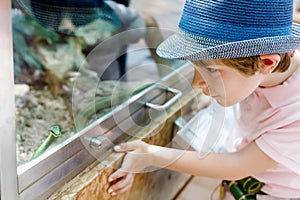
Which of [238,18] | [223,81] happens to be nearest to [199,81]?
[223,81]

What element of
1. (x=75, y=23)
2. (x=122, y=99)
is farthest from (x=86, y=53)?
(x=122, y=99)

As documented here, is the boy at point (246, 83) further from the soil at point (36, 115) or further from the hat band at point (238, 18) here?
the soil at point (36, 115)

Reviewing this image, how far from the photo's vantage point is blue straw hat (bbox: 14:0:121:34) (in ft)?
2.51

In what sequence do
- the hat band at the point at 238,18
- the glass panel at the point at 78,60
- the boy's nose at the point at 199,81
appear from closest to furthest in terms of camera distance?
1. the hat band at the point at 238,18
2. the boy's nose at the point at 199,81
3. the glass panel at the point at 78,60

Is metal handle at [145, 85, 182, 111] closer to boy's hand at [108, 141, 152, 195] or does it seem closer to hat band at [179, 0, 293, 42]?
boy's hand at [108, 141, 152, 195]

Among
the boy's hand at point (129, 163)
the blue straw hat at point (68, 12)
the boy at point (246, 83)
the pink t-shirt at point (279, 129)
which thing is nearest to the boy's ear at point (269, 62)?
the boy at point (246, 83)

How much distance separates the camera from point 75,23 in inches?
34.0

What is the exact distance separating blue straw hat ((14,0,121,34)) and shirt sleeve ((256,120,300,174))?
413 millimetres

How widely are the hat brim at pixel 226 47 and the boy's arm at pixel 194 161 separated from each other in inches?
8.2

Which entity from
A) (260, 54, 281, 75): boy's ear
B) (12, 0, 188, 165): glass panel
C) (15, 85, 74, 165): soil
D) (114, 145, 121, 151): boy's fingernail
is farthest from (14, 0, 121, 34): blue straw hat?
(260, 54, 281, 75): boy's ear

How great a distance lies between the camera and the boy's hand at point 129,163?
73 centimetres

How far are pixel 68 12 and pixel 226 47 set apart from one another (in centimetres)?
38

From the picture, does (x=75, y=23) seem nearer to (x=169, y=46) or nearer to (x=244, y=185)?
(x=169, y=46)

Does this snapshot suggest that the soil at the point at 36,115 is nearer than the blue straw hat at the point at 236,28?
No
